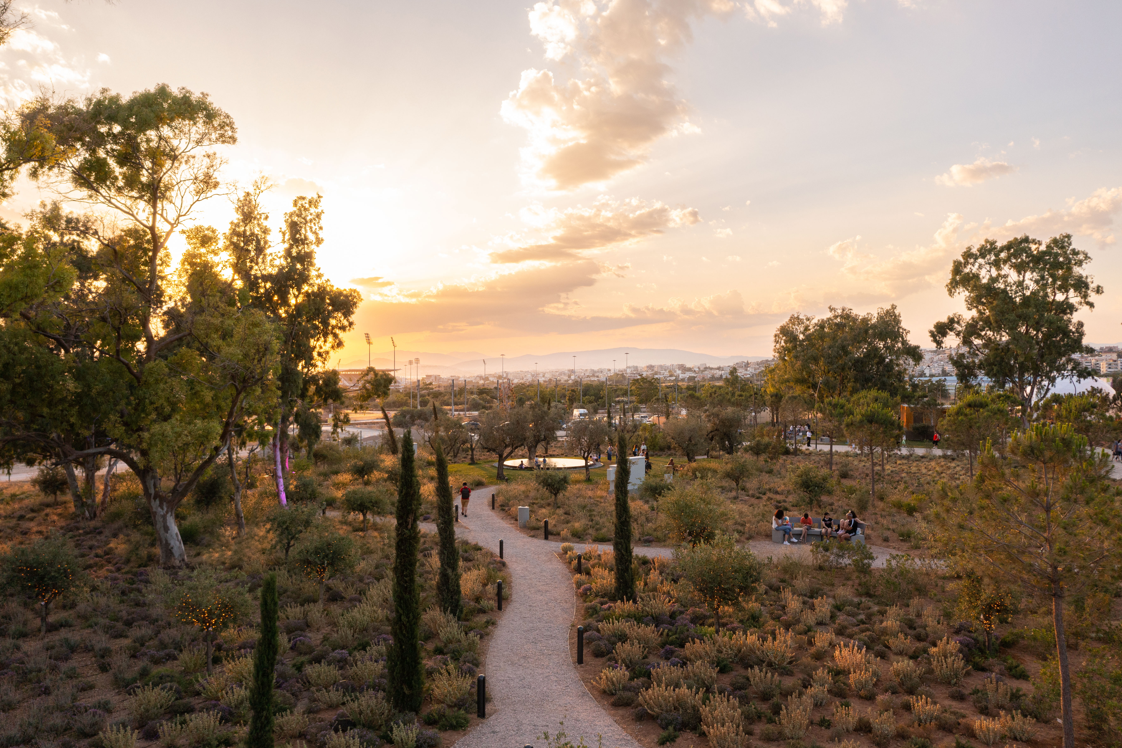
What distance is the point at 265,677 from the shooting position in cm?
725

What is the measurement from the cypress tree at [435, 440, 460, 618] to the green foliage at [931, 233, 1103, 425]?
3571 cm

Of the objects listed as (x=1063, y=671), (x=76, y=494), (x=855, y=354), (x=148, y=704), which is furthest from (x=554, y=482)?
(x=855, y=354)

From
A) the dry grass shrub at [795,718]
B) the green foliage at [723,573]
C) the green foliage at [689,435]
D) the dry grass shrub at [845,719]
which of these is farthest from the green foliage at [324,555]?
the green foliage at [689,435]

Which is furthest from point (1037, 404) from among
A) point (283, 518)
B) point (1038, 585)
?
point (283, 518)

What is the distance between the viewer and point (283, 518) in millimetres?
17750

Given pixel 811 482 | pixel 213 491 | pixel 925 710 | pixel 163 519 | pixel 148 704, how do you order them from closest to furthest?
1. pixel 925 710
2. pixel 148 704
3. pixel 163 519
4. pixel 811 482
5. pixel 213 491

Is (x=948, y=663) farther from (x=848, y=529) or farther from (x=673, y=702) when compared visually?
(x=848, y=529)

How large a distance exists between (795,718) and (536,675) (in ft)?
16.9

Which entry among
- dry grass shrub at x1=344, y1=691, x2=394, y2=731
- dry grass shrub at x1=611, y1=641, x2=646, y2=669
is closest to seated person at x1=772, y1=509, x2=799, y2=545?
dry grass shrub at x1=611, y1=641, x2=646, y2=669

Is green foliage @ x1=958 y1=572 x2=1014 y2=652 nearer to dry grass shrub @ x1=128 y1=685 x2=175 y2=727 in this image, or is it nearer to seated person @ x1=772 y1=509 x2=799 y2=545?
seated person @ x1=772 y1=509 x2=799 y2=545

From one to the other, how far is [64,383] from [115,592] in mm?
6176

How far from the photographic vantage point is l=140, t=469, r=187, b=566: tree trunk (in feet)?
59.6

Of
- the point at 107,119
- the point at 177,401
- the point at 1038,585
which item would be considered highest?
the point at 107,119

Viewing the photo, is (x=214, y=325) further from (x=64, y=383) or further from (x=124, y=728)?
(x=124, y=728)
